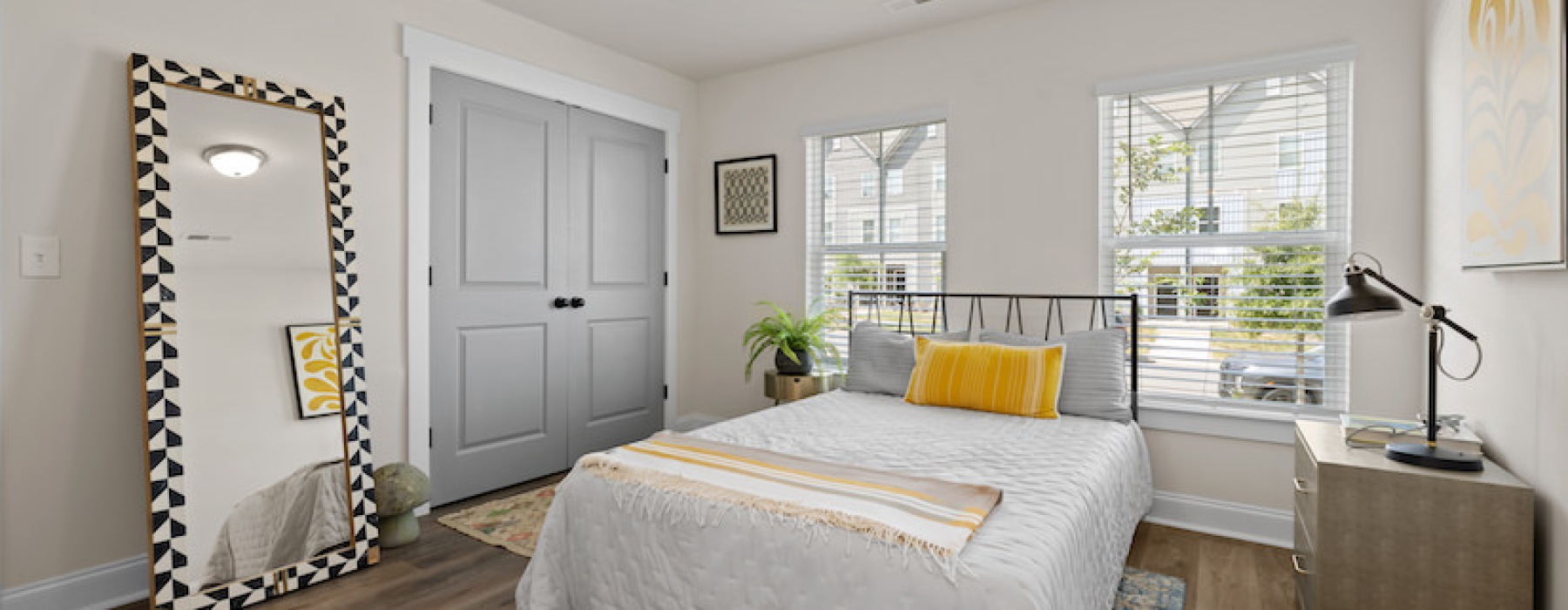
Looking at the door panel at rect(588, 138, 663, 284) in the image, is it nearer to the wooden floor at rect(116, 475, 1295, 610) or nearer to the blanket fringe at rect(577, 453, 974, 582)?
the wooden floor at rect(116, 475, 1295, 610)

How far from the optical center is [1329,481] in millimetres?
1717

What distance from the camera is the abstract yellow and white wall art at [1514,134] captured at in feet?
4.36

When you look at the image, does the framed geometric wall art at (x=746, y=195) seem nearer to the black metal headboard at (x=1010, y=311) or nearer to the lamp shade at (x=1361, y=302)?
the black metal headboard at (x=1010, y=311)

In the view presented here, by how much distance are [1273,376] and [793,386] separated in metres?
2.16

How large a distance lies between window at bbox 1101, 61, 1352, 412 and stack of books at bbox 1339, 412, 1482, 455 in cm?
88

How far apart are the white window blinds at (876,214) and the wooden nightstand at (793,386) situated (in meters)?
0.34

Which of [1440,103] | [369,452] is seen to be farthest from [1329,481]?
[369,452]

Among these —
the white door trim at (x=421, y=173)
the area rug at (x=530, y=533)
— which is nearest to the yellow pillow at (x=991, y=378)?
the area rug at (x=530, y=533)

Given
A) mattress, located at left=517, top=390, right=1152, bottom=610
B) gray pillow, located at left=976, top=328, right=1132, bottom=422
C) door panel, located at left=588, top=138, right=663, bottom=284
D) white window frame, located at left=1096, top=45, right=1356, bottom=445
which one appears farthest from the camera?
door panel, located at left=588, top=138, right=663, bottom=284

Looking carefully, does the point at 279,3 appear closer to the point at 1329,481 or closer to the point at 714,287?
the point at 714,287

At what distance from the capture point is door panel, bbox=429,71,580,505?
326 cm

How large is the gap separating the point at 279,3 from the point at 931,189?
295 centimetres

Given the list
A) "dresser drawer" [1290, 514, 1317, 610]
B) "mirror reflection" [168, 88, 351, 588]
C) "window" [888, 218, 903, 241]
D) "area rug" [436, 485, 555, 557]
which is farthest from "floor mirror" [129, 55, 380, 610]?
"dresser drawer" [1290, 514, 1317, 610]

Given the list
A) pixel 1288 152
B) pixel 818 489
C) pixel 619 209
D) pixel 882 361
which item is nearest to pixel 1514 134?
pixel 1288 152
